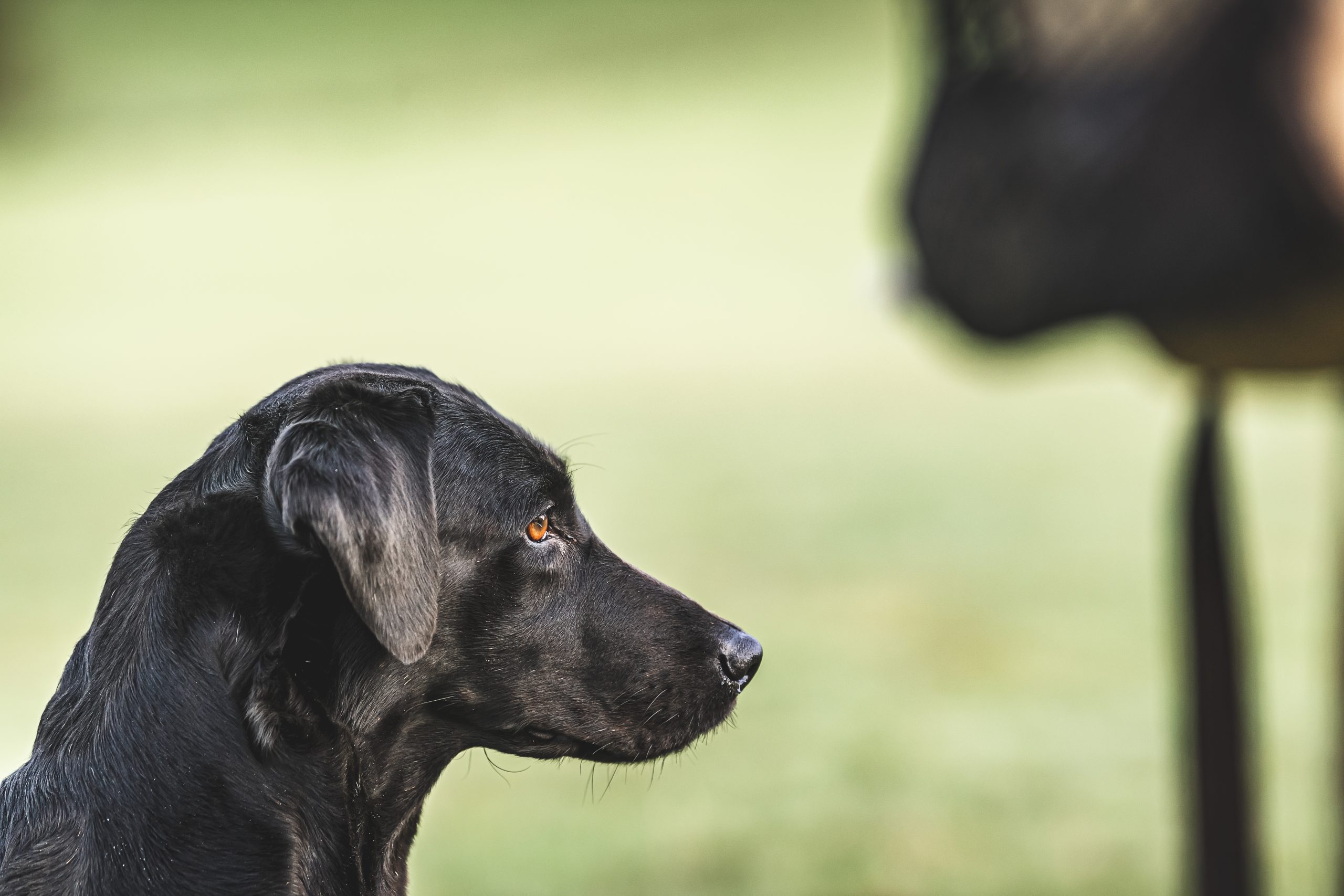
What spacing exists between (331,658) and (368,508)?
1.28 ft

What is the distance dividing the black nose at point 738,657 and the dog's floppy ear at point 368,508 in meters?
0.73

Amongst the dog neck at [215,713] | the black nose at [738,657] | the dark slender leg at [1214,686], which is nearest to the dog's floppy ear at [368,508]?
the dog neck at [215,713]

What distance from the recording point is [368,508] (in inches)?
94.7

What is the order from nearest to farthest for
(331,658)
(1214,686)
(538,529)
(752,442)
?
1. (331,658)
2. (538,529)
3. (1214,686)
4. (752,442)

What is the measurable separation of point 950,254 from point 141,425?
17638mm

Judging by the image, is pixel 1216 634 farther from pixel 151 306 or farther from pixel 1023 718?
pixel 151 306

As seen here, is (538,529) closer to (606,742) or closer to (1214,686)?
(606,742)

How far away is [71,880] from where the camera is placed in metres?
2.38

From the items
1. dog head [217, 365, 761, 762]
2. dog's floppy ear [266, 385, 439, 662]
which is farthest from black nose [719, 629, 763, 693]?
dog's floppy ear [266, 385, 439, 662]

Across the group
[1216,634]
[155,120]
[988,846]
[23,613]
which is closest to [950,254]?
[1216,634]

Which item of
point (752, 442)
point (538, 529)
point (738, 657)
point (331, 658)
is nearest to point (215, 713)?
point (331, 658)

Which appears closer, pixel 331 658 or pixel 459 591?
pixel 331 658

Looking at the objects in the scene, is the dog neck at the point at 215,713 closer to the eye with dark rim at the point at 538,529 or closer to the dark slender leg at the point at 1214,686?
the eye with dark rim at the point at 538,529

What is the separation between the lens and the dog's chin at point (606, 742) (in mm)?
2893
